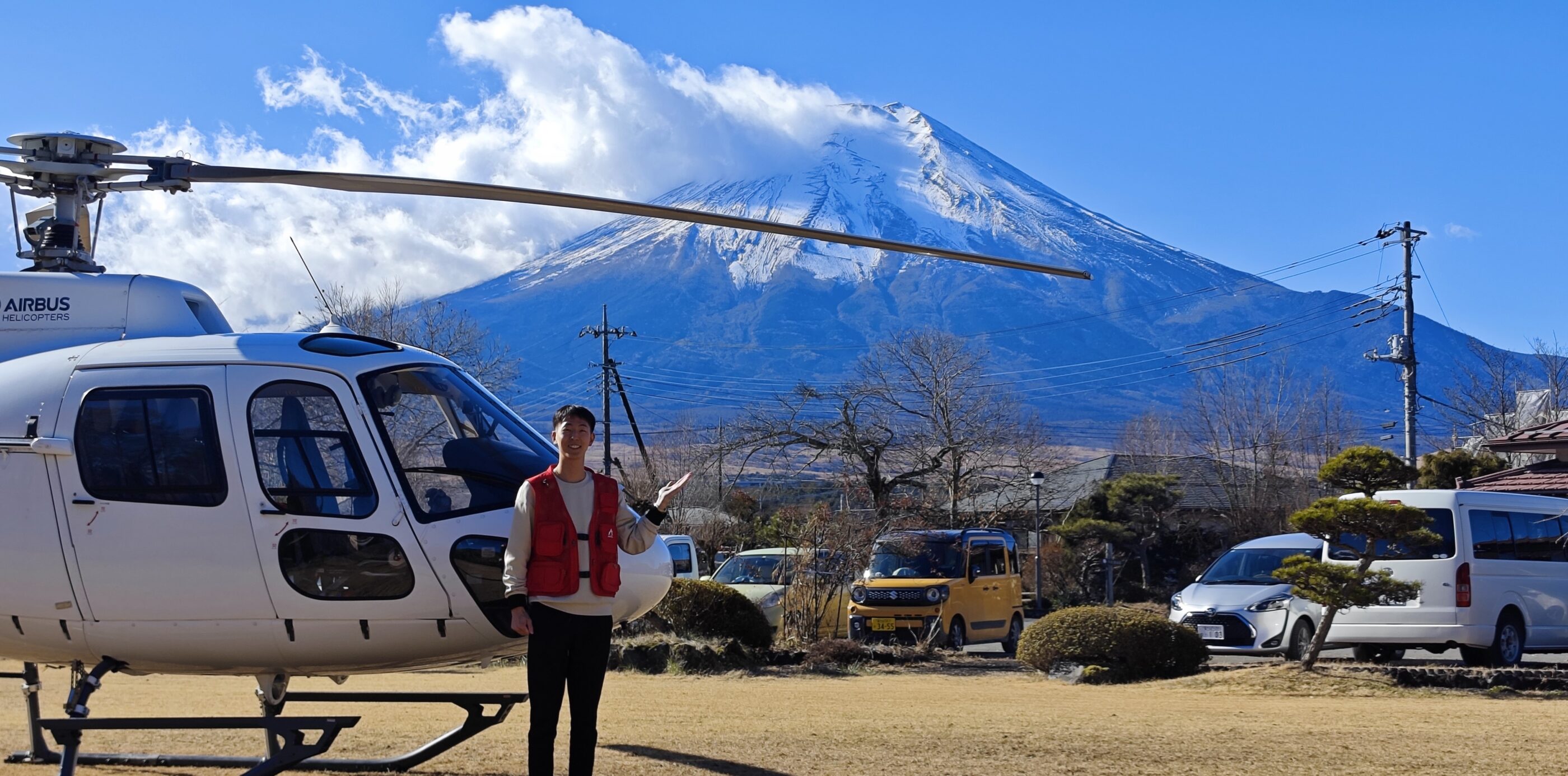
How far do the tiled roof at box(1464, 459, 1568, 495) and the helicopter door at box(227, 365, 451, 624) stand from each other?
2136 cm

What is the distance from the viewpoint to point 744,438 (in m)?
33.0

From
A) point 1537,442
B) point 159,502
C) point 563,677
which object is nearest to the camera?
point 563,677

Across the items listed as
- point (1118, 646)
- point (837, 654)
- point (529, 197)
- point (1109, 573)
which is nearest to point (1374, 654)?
point (1118, 646)

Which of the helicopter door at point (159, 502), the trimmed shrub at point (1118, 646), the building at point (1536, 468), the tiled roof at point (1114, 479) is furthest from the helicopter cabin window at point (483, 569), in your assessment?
the tiled roof at point (1114, 479)

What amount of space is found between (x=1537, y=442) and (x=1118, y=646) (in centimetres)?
1372

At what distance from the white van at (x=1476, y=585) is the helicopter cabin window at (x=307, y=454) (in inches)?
475

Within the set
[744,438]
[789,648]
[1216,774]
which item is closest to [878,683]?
[789,648]

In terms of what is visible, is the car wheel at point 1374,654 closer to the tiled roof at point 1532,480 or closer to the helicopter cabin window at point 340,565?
the tiled roof at point 1532,480

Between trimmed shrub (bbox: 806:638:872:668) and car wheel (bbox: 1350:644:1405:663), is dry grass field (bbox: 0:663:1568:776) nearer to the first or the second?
trimmed shrub (bbox: 806:638:872:668)

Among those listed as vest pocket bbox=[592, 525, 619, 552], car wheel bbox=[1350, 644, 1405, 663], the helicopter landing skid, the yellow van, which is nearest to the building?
car wheel bbox=[1350, 644, 1405, 663]

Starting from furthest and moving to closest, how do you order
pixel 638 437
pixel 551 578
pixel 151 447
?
pixel 638 437 < pixel 151 447 < pixel 551 578

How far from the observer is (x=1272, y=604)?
18062 millimetres

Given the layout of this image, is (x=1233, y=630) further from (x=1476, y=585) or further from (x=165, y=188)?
(x=165, y=188)

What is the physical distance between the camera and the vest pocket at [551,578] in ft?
20.6
